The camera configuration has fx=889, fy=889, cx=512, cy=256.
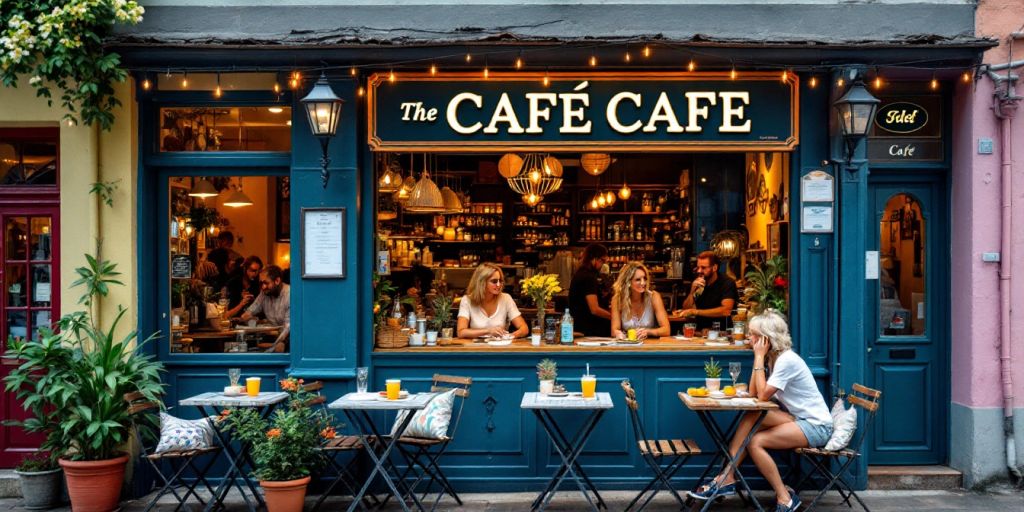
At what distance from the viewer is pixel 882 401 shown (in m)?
8.02

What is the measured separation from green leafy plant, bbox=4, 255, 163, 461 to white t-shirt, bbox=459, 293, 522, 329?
2.90m

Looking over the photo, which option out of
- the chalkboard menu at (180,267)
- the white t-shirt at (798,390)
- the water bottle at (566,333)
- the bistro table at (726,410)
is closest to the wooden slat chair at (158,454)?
the chalkboard menu at (180,267)

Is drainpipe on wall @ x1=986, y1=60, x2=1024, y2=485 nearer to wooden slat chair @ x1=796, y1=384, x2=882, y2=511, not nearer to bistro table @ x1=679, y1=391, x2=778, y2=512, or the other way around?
wooden slat chair @ x1=796, y1=384, x2=882, y2=511

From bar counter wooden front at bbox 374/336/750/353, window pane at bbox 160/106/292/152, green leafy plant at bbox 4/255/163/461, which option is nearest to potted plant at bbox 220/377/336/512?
green leafy plant at bbox 4/255/163/461

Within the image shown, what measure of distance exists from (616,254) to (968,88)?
23.2 ft

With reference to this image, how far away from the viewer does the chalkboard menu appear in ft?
26.8

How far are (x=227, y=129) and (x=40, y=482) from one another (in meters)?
3.35

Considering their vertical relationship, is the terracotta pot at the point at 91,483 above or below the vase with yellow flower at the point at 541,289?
below

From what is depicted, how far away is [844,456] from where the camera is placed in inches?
281

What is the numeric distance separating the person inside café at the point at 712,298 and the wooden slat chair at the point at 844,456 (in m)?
2.28

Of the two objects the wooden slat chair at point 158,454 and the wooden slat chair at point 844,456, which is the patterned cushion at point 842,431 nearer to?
the wooden slat chair at point 844,456

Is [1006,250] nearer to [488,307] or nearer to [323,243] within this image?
[488,307]

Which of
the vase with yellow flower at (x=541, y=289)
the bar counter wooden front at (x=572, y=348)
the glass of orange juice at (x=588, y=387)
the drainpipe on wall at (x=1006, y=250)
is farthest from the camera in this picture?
the vase with yellow flower at (x=541, y=289)

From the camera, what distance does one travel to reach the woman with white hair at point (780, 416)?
6.86m
